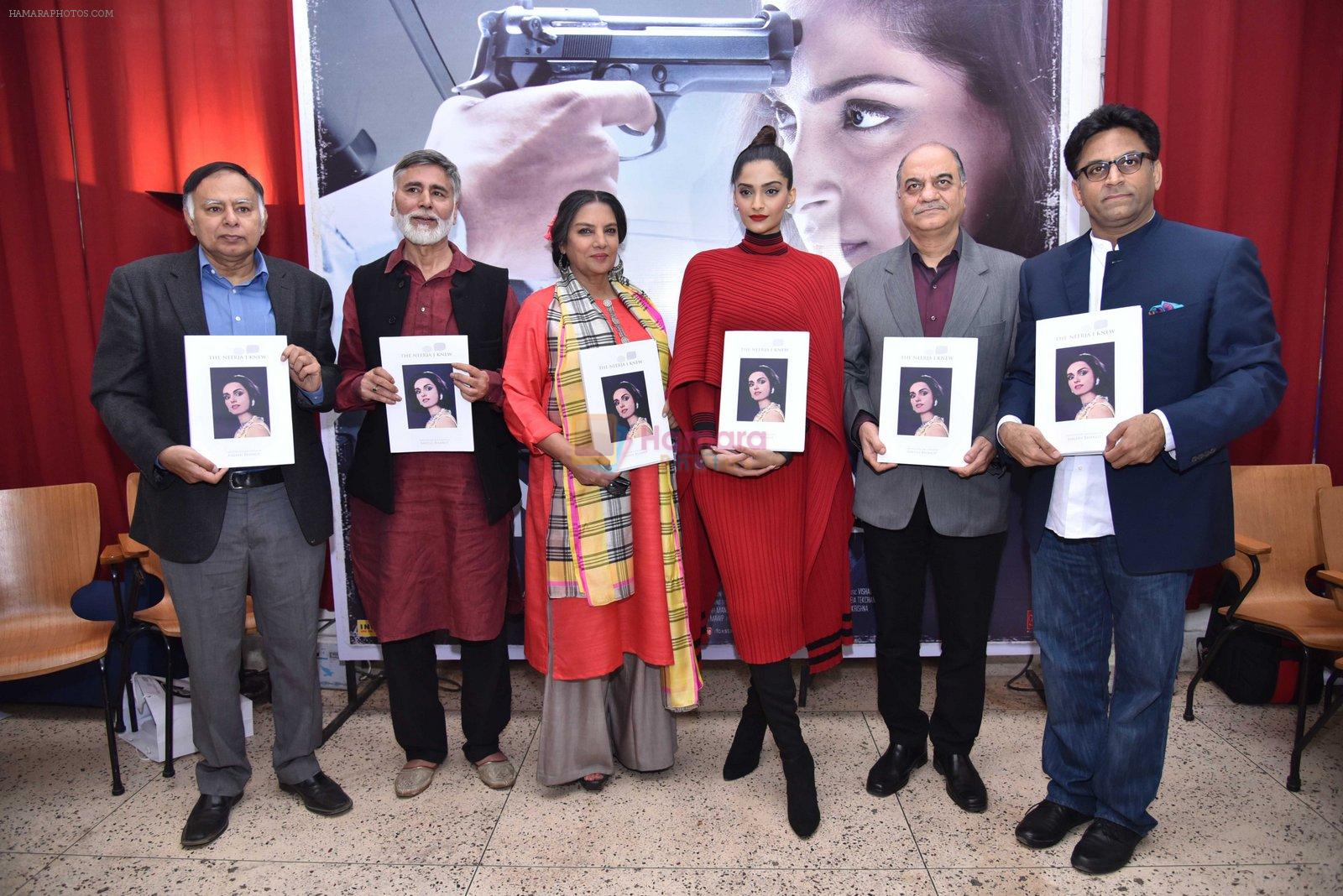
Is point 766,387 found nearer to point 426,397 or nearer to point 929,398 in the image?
point 929,398

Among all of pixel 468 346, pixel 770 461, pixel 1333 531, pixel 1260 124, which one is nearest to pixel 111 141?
pixel 468 346

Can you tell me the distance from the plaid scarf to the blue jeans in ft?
4.01

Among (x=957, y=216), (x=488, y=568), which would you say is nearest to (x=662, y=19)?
(x=957, y=216)

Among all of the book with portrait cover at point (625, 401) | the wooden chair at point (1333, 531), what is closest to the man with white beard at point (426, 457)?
the book with portrait cover at point (625, 401)

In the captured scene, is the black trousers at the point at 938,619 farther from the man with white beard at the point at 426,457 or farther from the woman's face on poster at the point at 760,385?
the man with white beard at the point at 426,457

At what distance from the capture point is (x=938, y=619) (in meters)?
2.69

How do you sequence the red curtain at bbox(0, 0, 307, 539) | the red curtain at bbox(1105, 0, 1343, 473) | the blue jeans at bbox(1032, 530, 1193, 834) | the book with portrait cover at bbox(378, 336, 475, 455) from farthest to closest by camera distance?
the red curtain at bbox(0, 0, 307, 539) < the red curtain at bbox(1105, 0, 1343, 473) < the book with portrait cover at bbox(378, 336, 475, 455) < the blue jeans at bbox(1032, 530, 1193, 834)

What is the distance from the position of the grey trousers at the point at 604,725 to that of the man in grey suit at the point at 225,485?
32.1 inches

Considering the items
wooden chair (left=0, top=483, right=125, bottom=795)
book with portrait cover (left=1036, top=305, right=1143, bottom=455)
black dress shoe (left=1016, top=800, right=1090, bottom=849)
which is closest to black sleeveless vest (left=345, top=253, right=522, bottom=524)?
wooden chair (left=0, top=483, right=125, bottom=795)

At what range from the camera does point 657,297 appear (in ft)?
11.6

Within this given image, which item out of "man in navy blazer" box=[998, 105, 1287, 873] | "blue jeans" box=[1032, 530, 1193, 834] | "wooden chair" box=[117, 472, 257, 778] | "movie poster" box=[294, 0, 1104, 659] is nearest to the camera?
"man in navy blazer" box=[998, 105, 1287, 873]

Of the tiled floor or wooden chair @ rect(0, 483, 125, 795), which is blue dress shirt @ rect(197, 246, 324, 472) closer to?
the tiled floor

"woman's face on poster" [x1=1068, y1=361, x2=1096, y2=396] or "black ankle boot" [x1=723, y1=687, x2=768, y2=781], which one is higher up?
"woman's face on poster" [x1=1068, y1=361, x2=1096, y2=396]

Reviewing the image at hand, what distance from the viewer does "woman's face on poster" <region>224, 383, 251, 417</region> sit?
243 cm
